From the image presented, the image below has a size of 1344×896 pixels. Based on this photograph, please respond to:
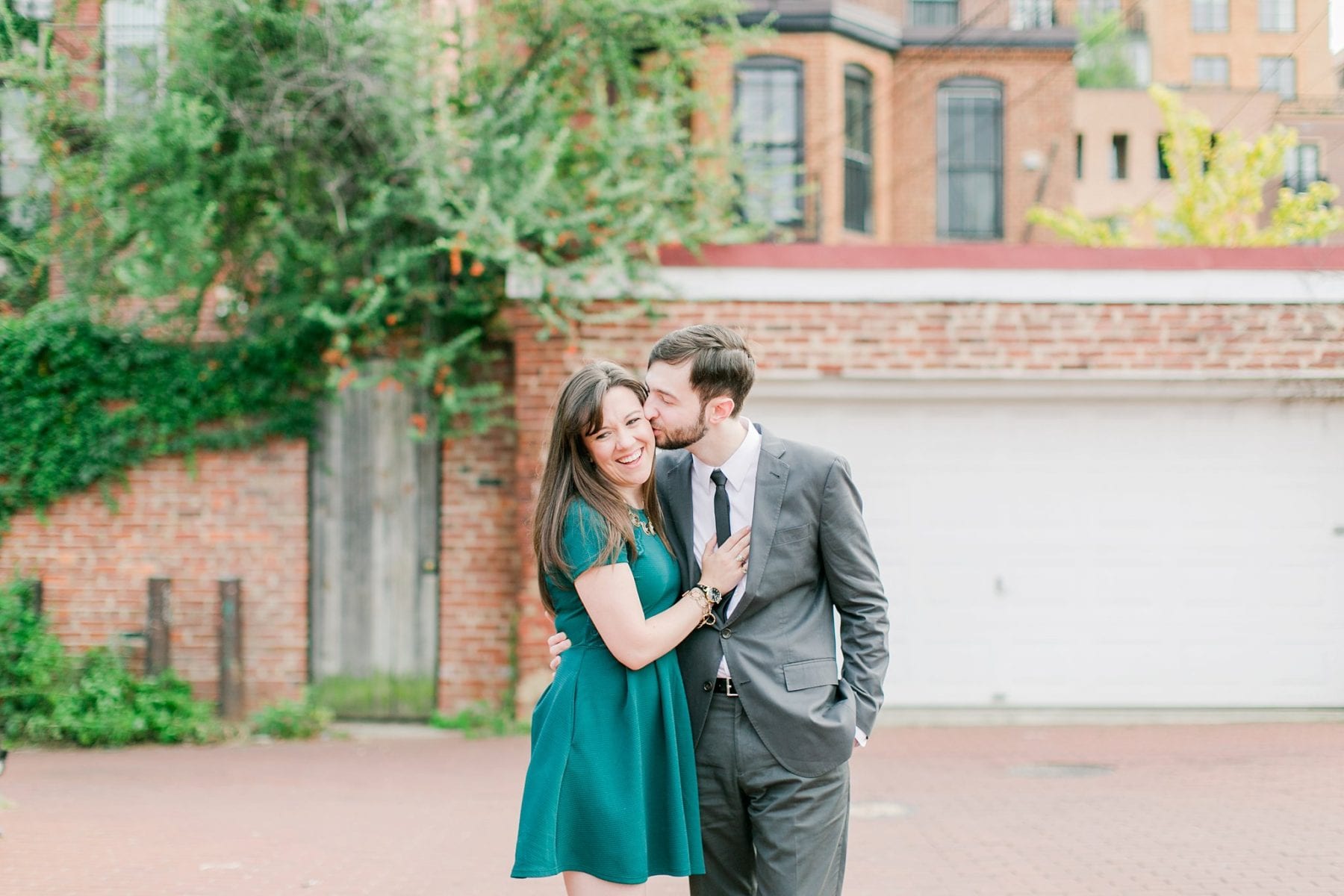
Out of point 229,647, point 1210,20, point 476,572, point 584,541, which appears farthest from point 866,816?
point 1210,20

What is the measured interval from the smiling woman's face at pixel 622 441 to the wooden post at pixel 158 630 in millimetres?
6529

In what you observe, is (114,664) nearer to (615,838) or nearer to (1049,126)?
(615,838)

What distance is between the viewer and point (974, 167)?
720 inches

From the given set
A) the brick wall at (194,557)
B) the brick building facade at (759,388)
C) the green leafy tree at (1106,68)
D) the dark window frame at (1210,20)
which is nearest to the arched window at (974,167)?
the dark window frame at (1210,20)

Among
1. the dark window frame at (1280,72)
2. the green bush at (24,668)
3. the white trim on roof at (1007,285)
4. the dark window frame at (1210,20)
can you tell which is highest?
the dark window frame at (1210,20)

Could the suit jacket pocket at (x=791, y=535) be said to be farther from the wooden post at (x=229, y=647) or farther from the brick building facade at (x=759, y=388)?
the wooden post at (x=229, y=647)

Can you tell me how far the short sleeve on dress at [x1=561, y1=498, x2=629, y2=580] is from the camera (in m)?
2.94

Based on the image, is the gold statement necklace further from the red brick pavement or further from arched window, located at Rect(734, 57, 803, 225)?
arched window, located at Rect(734, 57, 803, 225)

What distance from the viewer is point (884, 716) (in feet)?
27.8

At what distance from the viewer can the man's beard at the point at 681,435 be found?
315 cm

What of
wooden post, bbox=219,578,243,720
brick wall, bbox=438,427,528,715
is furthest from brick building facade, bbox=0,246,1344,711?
wooden post, bbox=219,578,243,720

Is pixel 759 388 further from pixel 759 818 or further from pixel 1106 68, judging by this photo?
pixel 1106 68

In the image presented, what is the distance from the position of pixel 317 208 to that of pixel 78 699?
3.90 meters

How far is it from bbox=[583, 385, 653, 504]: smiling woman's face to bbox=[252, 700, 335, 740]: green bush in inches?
239
